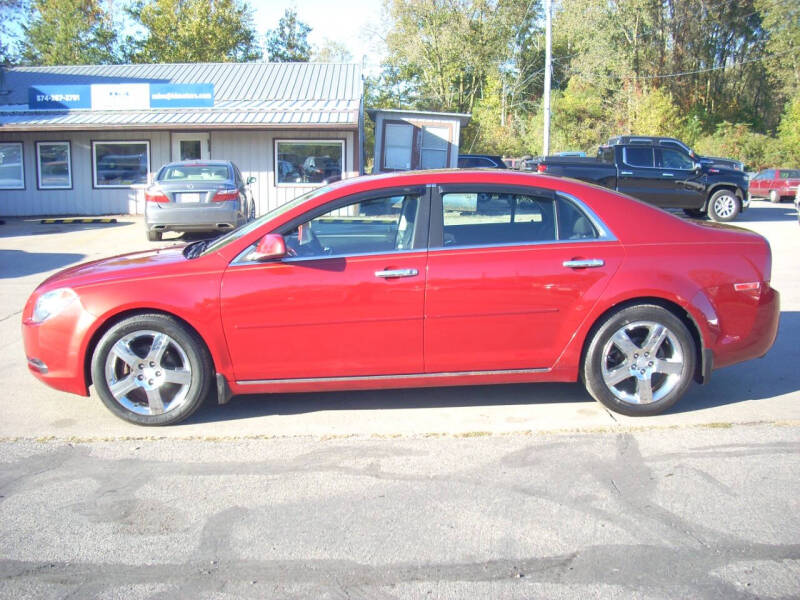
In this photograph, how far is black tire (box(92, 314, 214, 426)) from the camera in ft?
16.3

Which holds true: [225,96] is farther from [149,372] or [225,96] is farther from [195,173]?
[149,372]

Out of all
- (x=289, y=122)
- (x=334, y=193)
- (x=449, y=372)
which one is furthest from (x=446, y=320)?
(x=289, y=122)

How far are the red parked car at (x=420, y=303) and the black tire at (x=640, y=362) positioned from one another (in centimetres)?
1

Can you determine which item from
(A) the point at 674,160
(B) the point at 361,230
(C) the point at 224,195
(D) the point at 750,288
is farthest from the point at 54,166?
(D) the point at 750,288

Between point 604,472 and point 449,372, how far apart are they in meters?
1.26

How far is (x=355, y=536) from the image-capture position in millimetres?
3611

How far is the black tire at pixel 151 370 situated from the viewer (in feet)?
16.3

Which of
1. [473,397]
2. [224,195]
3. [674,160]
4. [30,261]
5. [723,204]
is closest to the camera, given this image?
[473,397]

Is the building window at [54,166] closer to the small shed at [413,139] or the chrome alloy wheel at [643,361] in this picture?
the small shed at [413,139]

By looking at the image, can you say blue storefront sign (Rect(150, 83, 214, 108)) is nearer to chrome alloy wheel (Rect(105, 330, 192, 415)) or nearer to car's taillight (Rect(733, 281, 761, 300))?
chrome alloy wheel (Rect(105, 330, 192, 415))

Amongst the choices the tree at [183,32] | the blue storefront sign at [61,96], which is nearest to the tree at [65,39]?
the tree at [183,32]

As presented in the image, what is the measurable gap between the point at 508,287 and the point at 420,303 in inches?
23.2

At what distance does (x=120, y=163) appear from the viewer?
22578mm

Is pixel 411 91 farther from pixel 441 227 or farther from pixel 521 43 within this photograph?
pixel 441 227
